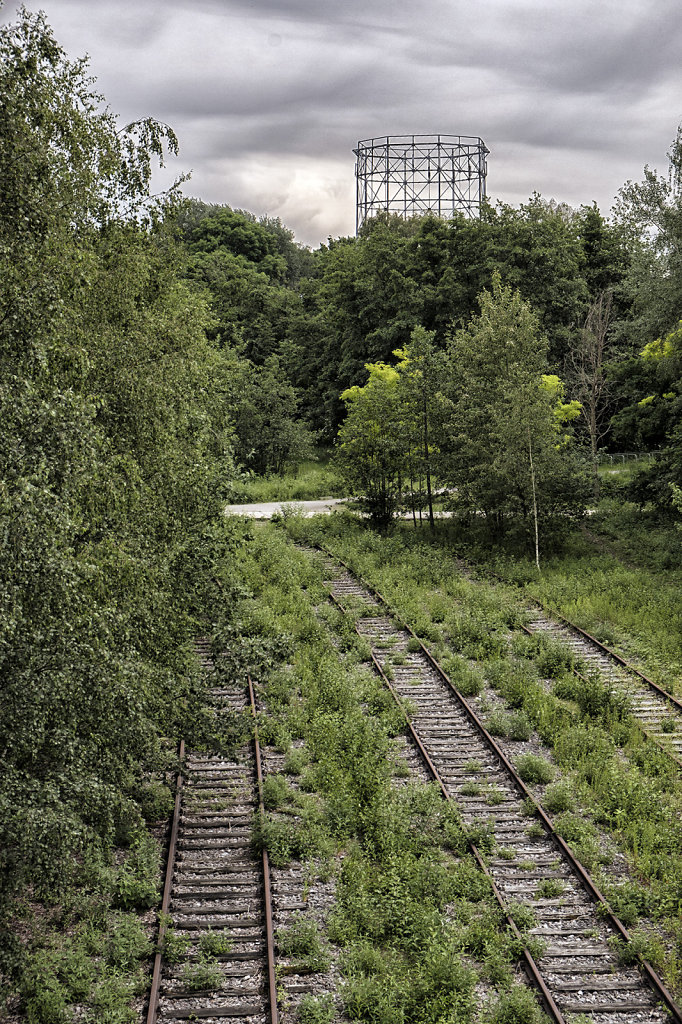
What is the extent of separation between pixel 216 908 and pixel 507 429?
19.6 metres

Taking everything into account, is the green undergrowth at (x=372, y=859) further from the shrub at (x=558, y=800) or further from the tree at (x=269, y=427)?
the tree at (x=269, y=427)

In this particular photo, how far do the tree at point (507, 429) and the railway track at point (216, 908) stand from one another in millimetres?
15758

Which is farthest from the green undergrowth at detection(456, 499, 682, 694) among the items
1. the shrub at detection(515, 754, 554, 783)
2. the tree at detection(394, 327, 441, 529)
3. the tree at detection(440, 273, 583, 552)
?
the shrub at detection(515, 754, 554, 783)

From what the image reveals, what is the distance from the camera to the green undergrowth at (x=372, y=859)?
1051 centimetres

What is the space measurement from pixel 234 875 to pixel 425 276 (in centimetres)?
4128

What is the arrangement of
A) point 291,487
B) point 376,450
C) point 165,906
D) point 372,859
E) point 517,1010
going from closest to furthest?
1. point 517,1010
2. point 165,906
3. point 372,859
4. point 376,450
5. point 291,487

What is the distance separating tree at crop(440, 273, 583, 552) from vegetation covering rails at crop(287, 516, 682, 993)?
11.5ft

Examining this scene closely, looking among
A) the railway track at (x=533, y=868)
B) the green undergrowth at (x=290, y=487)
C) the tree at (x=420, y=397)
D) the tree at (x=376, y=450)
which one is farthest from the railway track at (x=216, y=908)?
the green undergrowth at (x=290, y=487)

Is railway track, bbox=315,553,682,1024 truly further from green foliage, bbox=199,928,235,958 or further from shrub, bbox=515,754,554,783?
green foliage, bbox=199,928,235,958

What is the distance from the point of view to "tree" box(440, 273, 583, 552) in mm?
28969

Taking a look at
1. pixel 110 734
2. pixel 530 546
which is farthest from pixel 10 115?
pixel 530 546

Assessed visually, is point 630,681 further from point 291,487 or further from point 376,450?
point 291,487

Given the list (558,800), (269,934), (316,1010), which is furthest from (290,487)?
(316,1010)

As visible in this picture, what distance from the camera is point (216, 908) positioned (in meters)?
12.2
